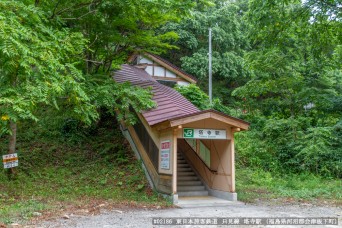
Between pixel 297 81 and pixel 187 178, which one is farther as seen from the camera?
pixel 297 81

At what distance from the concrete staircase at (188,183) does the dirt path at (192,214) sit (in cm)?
189

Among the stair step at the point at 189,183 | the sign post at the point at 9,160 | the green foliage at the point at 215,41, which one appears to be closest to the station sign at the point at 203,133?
the stair step at the point at 189,183

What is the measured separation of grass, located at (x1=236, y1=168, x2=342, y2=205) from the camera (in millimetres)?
9133

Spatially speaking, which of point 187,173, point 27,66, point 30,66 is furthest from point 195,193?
point 27,66

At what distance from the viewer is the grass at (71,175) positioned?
7.71 meters

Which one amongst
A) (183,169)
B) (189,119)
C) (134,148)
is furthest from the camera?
(134,148)

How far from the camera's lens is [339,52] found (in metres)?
12.1

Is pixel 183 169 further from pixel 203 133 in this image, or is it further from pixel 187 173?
pixel 203 133

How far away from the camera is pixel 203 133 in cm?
900

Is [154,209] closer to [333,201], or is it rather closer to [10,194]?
[10,194]

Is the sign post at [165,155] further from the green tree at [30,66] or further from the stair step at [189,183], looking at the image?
the green tree at [30,66]

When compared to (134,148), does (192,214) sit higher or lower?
lower

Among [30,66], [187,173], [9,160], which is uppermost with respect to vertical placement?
[30,66]

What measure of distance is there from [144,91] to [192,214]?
4480mm
